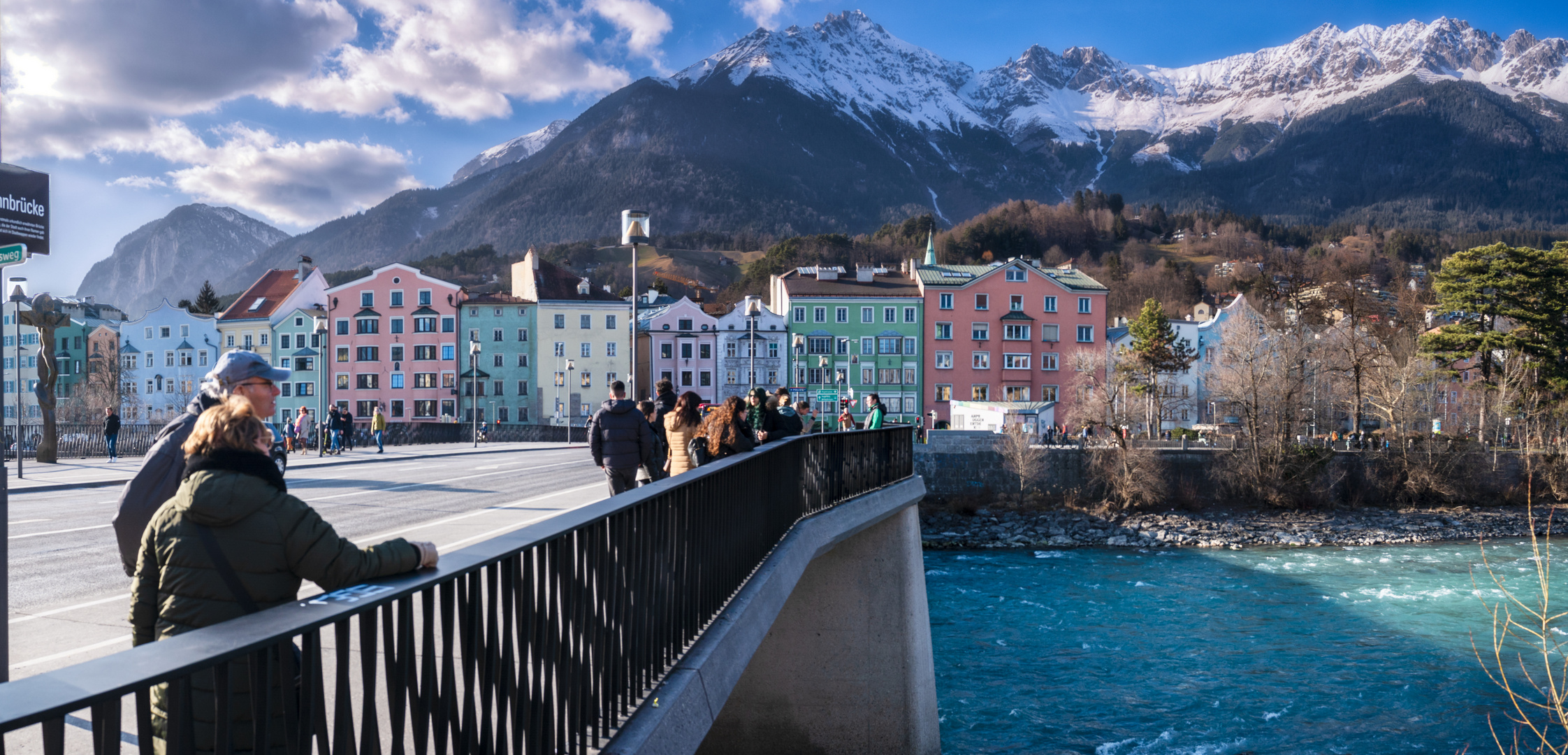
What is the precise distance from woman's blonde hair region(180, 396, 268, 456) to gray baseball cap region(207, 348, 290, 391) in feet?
2.36

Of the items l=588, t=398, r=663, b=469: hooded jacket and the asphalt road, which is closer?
the asphalt road

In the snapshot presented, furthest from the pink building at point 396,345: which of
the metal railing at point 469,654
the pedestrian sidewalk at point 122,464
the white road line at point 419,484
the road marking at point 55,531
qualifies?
the metal railing at point 469,654

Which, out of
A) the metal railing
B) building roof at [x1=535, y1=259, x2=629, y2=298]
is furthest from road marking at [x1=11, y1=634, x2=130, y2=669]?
building roof at [x1=535, y1=259, x2=629, y2=298]

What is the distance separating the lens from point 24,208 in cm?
494

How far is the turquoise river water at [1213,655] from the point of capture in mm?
16828

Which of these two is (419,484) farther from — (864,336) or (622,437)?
(864,336)

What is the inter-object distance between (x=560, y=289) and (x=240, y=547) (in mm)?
74662

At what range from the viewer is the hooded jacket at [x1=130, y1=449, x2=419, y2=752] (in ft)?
8.96

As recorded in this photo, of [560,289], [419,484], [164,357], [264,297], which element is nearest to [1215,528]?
[419,484]

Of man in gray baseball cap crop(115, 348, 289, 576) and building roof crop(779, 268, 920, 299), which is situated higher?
building roof crop(779, 268, 920, 299)

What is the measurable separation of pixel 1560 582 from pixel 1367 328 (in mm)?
30489

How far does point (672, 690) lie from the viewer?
15.3 ft

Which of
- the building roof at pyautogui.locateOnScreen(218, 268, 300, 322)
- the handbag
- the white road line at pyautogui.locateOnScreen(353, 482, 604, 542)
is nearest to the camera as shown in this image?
the handbag

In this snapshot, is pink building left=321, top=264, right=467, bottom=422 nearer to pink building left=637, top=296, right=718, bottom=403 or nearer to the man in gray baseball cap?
pink building left=637, top=296, right=718, bottom=403
